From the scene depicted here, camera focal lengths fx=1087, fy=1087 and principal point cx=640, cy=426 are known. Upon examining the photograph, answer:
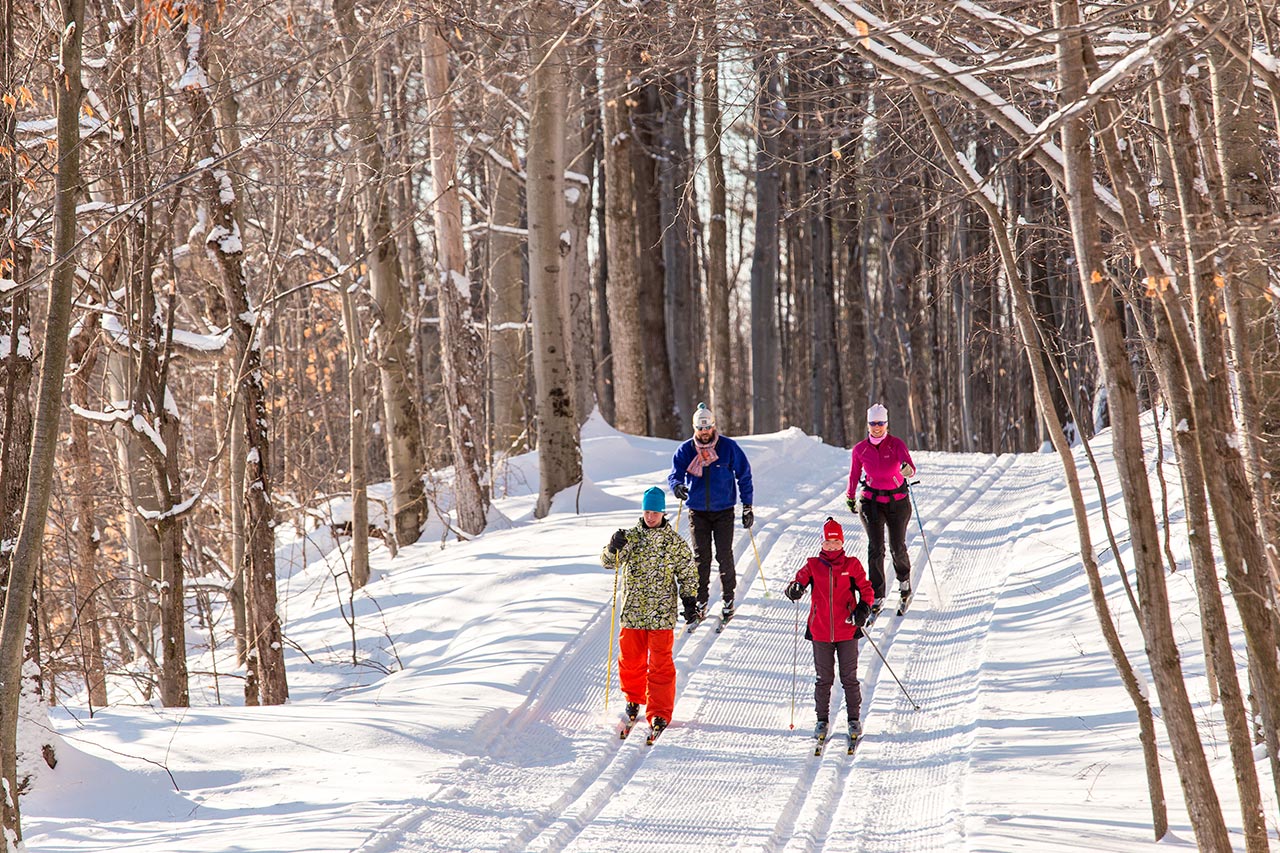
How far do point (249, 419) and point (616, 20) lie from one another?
14.7ft

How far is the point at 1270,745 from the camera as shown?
A: 499 centimetres

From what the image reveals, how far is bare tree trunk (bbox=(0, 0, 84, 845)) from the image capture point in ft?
14.1

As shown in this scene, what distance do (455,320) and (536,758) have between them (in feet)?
26.3

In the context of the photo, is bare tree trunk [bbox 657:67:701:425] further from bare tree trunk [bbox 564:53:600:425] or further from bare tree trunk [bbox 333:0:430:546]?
bare tree trunk [bbox 333:0:430:546]

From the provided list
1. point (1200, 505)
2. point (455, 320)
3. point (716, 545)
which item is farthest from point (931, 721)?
point (455, 320)

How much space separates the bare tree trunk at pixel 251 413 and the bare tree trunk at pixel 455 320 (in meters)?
4.34

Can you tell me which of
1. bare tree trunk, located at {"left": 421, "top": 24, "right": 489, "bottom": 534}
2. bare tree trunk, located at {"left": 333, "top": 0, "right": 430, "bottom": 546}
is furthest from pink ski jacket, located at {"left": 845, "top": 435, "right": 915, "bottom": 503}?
bare tree trunk, located at {"left": 333, "top": 0, "right": 430, "bottom": 546}

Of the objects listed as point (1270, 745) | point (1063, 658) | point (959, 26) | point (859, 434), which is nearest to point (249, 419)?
point (959, 26)

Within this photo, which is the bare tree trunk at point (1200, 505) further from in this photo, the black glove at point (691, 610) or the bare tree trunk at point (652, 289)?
the bare tree trunk at point (652, 289)

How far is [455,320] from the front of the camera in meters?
14.1

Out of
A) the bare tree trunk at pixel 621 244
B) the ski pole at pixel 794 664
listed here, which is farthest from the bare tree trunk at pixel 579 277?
the ski pole at pixel 794 664

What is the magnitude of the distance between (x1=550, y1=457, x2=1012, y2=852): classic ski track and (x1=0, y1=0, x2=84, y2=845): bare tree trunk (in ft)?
9.69

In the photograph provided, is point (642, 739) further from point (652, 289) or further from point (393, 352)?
point (652, 289)

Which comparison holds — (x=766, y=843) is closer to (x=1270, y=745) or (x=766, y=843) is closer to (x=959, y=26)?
(x=1270, y=745)
